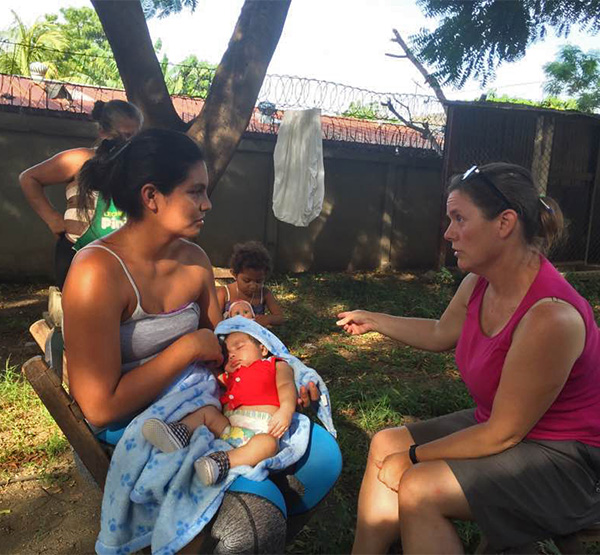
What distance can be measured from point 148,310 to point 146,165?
46 centimetres

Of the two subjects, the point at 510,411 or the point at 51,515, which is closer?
the point at 510,411

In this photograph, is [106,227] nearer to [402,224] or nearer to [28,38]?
[402,224]

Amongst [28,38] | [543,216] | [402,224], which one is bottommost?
[402,224]

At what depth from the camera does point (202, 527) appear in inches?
66.6

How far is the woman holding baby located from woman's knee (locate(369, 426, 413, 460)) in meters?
0.25

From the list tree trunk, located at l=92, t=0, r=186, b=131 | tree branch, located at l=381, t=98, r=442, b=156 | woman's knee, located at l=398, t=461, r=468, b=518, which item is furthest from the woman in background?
tree branch, located at l=381, t=98, r=442, b=156

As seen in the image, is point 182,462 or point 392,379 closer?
point 182,462

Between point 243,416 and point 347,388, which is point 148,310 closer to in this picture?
point 243,416

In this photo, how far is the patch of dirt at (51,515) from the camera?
280 cm

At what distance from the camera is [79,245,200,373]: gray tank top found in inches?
76.6

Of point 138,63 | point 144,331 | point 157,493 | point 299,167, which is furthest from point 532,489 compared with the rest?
point 299,167

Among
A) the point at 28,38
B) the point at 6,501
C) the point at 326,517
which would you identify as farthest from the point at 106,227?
the point at 28,38

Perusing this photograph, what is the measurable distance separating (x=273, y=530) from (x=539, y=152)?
28.7 ft

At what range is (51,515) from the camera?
3.03 metres
